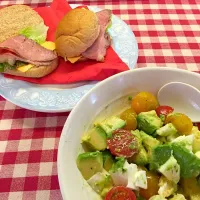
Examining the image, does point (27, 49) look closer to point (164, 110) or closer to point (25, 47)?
point (25, 47)

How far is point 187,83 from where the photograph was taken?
2.51 ft

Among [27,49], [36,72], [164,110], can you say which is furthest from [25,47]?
[164,110]

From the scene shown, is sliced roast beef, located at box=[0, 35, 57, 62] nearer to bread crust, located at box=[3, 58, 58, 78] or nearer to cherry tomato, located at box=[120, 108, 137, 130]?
bread crust, located at box=[3, 58, 58, 78]

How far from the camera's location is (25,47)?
104 cm

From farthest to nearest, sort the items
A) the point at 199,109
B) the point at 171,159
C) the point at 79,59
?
the point at 79,59, the point at 199,109, the point at 171,159

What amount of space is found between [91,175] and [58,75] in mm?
461

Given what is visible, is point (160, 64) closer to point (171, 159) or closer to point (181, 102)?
point (181, 102)

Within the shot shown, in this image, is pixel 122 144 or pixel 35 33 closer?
pixel 122 144

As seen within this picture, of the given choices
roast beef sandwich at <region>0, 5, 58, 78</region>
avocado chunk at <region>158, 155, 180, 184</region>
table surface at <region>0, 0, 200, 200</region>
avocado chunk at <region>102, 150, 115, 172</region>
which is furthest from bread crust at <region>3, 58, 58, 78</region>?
avocado chunk at <region>158, 155, 180, 184</region>

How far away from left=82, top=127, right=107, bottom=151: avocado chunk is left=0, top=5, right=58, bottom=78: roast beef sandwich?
0.39m

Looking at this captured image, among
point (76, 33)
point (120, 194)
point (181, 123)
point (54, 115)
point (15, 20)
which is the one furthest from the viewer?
point (15, 20)

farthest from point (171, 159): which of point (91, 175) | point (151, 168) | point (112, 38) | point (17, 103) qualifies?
point (112, 38)

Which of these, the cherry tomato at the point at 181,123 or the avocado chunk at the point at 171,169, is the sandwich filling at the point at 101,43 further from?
the avocado chunk at the point at 171,169

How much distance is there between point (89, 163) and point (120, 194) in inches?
3.7
